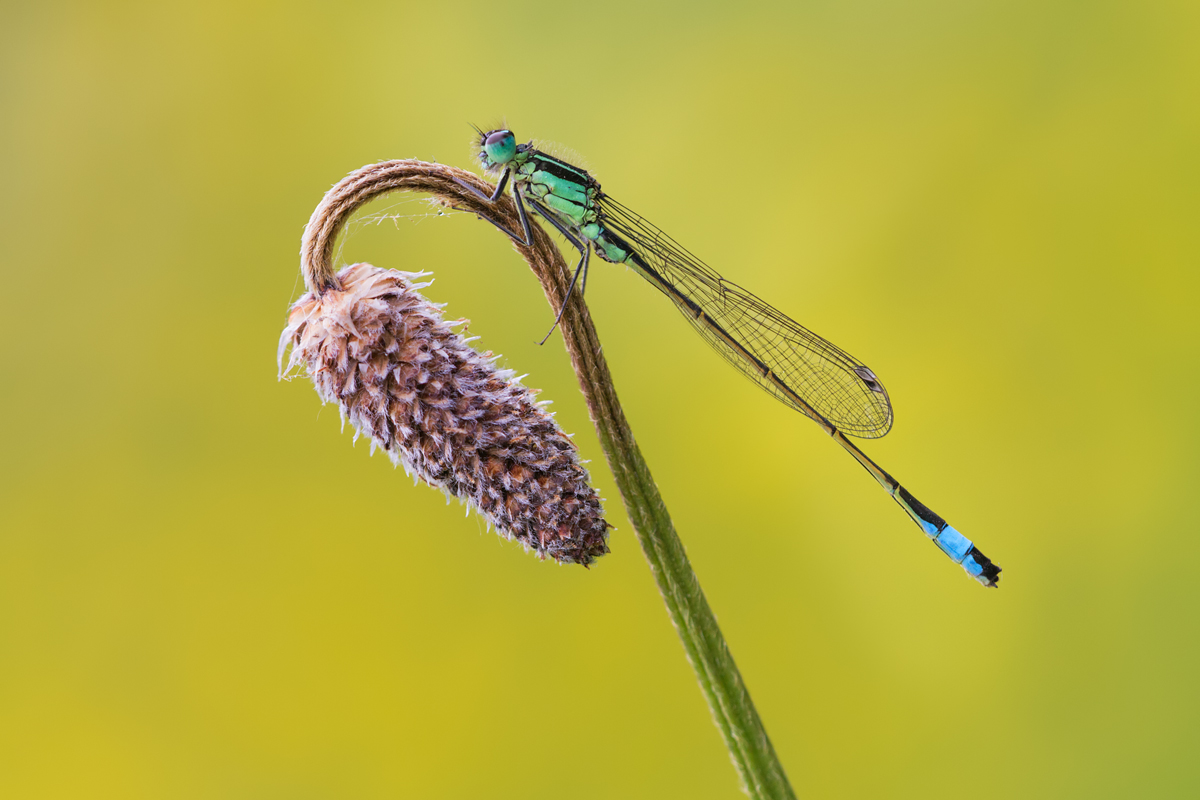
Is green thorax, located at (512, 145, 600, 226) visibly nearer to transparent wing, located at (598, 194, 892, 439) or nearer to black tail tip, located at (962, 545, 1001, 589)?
transparent wing, located at (598, 194, 892, 439)

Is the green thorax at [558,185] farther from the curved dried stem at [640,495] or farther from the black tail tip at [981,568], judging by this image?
the black tail tip at [981,568]

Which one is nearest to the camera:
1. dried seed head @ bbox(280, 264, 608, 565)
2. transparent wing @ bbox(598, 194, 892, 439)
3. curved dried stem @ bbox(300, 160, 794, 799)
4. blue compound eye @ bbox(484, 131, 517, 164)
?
dried seed head @ bbox(280, 264, 608, 565)

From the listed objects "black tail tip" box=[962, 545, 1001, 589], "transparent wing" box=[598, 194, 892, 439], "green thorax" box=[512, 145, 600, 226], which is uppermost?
"green thorax" box=[512, 145, 600, 226]

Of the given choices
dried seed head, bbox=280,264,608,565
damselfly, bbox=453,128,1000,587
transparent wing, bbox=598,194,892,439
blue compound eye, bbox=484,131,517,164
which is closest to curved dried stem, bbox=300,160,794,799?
dried seed head, bbox=280,264,608,565

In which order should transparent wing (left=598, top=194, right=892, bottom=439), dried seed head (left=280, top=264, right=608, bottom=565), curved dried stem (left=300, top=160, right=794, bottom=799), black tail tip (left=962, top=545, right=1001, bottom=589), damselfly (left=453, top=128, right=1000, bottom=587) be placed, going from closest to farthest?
dried seed head (left=280, top=264, right=608, bottom=565) < curved dried stem (left=300, top=160, right=794, bottom=799) < black tail tip (left=962, top=545, right=1001, bottom=589) < damselfly (left=453, top=128, right=1000, bottom=587) < transparent wing (left=598, top=194, right=892, bottom=439)

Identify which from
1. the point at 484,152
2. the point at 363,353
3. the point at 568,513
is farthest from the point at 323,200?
the point at 484,152

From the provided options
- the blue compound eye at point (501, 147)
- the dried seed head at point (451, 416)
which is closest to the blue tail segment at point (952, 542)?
the dried seed head at point (451, 416)

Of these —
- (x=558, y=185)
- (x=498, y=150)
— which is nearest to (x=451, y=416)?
(x=498, y=150)
